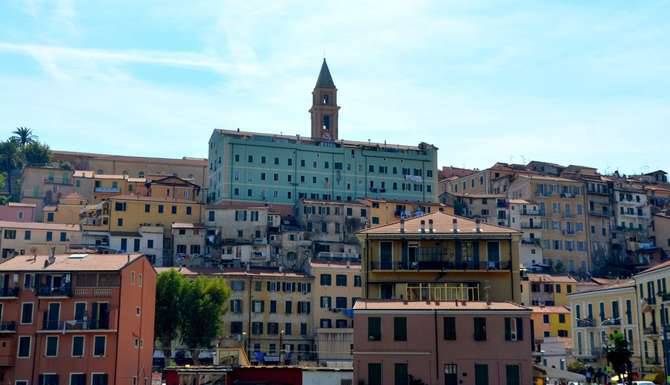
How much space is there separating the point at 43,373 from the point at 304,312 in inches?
1459

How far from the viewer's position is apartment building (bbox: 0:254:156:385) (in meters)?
61.8

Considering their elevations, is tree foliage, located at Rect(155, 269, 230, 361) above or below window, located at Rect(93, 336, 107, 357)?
above

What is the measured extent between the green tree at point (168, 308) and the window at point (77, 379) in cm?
2154

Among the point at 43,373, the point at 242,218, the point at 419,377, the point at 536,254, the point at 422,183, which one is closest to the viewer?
the point at 419,377

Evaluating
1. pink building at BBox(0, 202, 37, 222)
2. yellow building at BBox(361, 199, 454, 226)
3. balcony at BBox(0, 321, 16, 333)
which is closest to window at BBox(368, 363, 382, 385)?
balcony at BBox(0, 321, 16, 333)

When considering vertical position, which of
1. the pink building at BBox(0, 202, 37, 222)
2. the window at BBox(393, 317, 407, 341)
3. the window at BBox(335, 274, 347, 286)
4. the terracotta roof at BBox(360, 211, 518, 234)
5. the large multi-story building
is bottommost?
the window at BBox(393, 317, 407, 341)

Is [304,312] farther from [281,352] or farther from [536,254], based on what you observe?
[536,254]

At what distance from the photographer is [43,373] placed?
6178 cm

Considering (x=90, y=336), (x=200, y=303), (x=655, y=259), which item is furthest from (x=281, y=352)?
(x=655, y=259)

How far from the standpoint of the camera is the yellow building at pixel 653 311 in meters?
66.8

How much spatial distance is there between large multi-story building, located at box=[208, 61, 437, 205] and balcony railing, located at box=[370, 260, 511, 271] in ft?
208

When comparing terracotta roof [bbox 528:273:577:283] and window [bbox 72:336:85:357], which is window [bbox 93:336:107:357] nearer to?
window [bbox 72:336:85:357]

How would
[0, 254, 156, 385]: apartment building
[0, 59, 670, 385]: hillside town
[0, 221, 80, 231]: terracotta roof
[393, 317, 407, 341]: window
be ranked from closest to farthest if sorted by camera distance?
[393, 317, 407, 341]: window < [0, 59, 670, 385]: hillside town < [0, 254, 156, 385]: apartment building < [0, 221, 80, 231]: terracotta roof

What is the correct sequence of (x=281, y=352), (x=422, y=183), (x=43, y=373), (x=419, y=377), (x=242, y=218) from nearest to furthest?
1. (x=419, y=377)
2. (x=43, y=373)
3. (x=281, y=352)
4. (x=242, y=218)
5. (x=422, y=183)
